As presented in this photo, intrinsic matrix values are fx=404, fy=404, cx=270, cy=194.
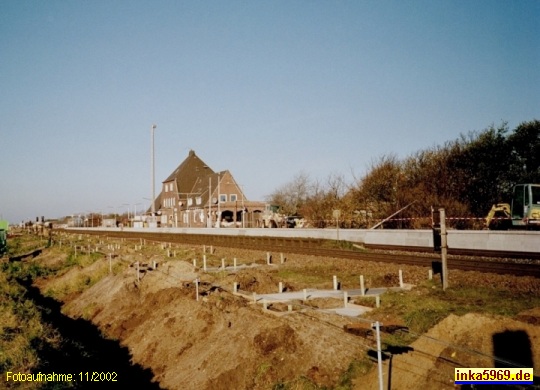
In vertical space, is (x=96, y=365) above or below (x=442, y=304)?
below

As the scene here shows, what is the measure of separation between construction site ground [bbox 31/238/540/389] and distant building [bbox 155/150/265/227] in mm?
42178

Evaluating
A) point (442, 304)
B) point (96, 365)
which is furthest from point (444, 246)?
point (96, 365)

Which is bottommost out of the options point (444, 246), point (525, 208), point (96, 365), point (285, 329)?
point (96, 365)

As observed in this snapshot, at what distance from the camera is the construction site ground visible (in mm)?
8205

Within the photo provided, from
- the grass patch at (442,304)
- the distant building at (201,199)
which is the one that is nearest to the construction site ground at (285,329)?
the grass patch at (442,304)

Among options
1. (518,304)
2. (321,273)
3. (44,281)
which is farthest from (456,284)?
(44,281)

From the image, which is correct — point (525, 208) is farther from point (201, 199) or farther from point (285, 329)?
point (201, 199)

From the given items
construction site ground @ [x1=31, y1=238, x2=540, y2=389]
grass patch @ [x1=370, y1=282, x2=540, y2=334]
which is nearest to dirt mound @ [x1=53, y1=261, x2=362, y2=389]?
construction site ground @ [x1=31, y1=238, x2=540, y2=389]

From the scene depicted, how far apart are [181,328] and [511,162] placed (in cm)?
3084

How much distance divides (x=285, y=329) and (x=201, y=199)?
6768 cm

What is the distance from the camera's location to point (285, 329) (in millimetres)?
10266

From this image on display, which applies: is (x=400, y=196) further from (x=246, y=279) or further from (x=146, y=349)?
(x=146, y=349)

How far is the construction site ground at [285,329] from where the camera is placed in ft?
26.9

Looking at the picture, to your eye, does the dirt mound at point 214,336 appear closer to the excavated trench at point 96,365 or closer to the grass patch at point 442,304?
the excavated trench at point 96,365
